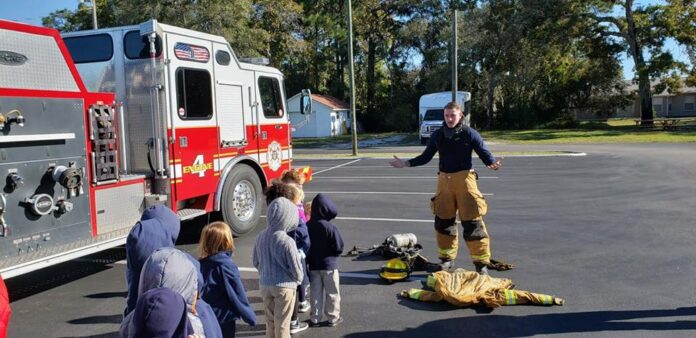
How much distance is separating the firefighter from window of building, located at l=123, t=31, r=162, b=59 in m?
3.75

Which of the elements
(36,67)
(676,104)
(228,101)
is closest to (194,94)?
(228,101)

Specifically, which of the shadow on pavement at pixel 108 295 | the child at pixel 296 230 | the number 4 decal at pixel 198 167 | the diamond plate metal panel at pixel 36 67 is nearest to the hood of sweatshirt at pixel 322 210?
the child at pixel 296 230

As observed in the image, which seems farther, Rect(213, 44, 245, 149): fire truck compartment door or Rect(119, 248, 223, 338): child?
Rect(213, 44, 245, 149): fire truck compartment door

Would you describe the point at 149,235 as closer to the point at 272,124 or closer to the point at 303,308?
the point at 303,308

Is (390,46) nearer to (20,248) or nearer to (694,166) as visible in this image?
(694,166)

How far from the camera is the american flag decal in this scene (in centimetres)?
734

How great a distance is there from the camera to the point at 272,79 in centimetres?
943

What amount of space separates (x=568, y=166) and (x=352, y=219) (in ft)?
35.0

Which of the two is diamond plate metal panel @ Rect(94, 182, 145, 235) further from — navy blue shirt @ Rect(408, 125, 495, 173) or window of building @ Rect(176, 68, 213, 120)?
navy blue shirt @ Rect(408, 125, 495, 173)

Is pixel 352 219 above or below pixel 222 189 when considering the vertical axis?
below

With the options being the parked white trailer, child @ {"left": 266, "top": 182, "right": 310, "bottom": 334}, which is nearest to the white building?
the parked white trailer

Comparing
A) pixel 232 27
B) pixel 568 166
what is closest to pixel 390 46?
pixel 232 27

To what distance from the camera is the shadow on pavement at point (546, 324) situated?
4.67 m

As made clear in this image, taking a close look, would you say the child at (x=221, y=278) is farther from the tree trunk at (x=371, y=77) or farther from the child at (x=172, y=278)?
the tree trunk at (x=371, y=77)
